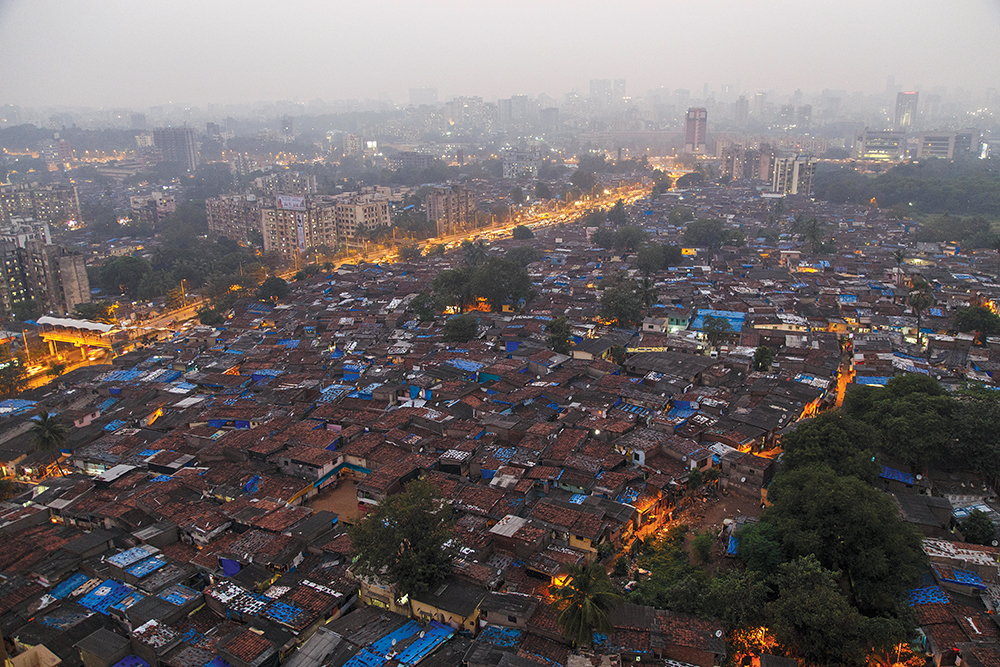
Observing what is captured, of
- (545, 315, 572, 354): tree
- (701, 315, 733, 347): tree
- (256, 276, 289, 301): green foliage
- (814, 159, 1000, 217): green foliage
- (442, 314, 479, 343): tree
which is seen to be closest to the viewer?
(545, 315, 572, 354): tree

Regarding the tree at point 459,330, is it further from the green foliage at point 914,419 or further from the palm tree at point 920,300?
the palm tree at point 920,300

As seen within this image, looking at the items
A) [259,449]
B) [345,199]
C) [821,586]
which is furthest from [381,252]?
[821,586]

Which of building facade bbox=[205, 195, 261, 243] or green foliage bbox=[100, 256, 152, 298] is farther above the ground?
building facade bbox=[205, 195, 261, 243]

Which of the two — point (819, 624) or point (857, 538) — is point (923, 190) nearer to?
point (857, 538)

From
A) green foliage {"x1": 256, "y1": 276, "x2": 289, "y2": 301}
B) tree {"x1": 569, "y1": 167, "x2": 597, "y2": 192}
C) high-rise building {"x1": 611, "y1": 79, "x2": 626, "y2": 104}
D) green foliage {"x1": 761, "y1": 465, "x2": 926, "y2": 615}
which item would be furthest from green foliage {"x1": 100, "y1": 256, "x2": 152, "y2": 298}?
high-rise building {"x1": 611, "y1": 79, "x2": 626, "y2": 104}

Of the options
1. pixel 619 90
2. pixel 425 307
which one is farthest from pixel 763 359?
pixel 619 90

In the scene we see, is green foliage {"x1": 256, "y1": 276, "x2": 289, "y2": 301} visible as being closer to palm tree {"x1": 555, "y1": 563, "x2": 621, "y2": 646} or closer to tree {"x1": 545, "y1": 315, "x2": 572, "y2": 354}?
tree {"x1": 545, "y1": 315, "x2": 572, "y2": 354}

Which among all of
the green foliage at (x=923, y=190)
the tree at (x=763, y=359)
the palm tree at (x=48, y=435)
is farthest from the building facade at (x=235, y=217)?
the green foliage at (x=923, y=190)
